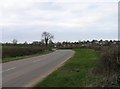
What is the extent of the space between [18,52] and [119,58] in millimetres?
47973

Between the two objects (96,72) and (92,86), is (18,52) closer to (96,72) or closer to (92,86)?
(96,72)

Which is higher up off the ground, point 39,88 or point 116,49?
point 116,49

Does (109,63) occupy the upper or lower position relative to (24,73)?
upper

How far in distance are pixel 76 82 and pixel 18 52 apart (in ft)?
159

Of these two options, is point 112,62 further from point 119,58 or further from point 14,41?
point 14,41

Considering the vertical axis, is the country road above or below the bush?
below

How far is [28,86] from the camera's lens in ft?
55.4

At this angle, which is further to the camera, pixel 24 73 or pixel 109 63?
pixel 24 73

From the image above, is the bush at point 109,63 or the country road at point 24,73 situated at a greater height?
the bush at point 109,63

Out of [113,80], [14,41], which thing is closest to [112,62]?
[113,80]

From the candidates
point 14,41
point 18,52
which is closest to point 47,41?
point 14,41

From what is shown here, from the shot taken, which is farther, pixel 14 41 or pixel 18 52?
pixel 14 41

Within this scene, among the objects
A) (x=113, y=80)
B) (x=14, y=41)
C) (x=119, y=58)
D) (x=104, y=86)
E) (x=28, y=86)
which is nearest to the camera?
(x=104, y=86)

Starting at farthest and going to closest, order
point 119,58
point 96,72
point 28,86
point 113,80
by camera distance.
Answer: point 96,72
point 119,58
point 28,86
point 113,80
